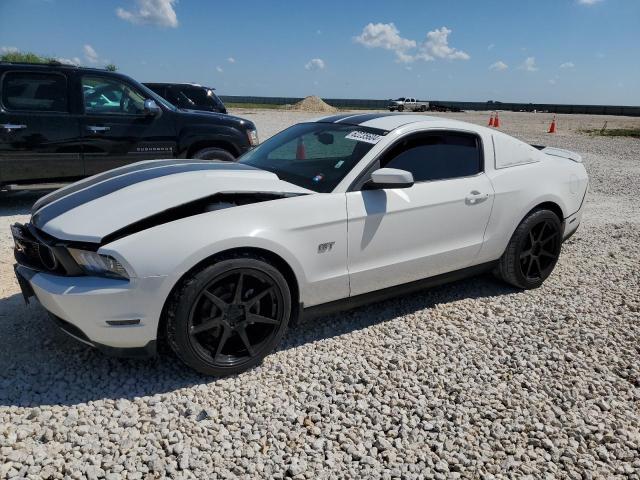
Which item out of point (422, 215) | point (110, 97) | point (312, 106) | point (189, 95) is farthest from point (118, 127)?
point (312, 106)

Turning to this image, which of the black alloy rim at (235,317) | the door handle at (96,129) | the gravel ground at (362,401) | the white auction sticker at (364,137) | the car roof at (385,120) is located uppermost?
the car roof at (385,120)

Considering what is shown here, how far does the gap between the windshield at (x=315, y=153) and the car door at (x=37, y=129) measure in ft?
11.6

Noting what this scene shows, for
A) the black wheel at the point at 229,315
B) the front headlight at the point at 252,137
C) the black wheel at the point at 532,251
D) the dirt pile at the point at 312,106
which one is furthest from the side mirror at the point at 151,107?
the dirt pile at the point at 312,106

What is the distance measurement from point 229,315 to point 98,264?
76cm

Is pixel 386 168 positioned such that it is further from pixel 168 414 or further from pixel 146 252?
pixel 168 414

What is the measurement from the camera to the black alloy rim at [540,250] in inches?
171

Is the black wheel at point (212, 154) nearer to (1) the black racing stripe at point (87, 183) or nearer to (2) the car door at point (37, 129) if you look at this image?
(2) the car door at point (37, 129)

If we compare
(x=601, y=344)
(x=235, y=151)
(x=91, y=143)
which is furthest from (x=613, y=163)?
(x=91, y=143)

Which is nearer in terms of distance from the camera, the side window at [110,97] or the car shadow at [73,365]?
the car shadow at [73,365]

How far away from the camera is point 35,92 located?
253 inches

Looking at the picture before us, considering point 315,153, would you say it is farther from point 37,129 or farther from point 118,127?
point 37,129

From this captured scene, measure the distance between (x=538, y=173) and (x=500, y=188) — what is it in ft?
1.81

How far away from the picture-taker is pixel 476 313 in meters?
4.00

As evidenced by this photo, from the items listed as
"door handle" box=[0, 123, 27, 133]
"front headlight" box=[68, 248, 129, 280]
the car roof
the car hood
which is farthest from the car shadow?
"door handle" box=[0, 123, 27, 133]
